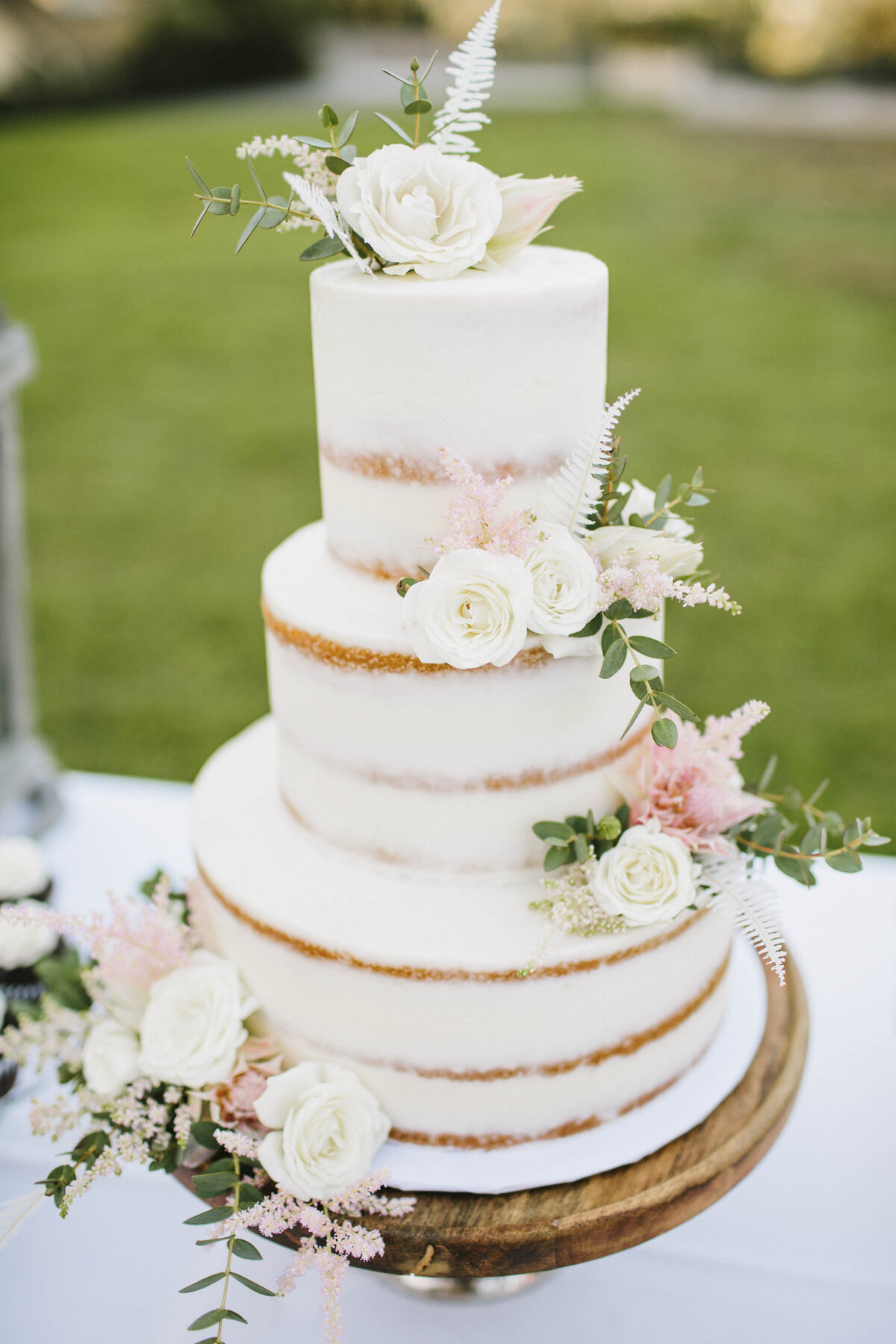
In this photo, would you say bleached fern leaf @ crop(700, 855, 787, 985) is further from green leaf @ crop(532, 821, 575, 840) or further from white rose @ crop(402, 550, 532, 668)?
white rose @ crop(402, 550, 532, 668)

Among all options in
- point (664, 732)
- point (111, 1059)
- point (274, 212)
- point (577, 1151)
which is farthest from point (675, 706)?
point (111, 1059)

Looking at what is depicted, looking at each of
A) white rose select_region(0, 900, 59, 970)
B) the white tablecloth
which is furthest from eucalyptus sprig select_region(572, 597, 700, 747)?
white rose select_region(0, 900, 59, 970)

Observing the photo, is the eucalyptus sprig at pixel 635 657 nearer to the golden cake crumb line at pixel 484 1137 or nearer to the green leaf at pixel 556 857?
the green leaf at pixel 556 857

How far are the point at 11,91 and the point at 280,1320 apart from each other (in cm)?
1580

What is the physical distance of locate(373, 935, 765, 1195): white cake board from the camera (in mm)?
1473

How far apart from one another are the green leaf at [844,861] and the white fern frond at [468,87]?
989 millimetres

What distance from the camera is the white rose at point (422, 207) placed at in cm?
135

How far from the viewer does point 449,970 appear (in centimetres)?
142

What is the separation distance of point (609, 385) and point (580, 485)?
20.3 feet

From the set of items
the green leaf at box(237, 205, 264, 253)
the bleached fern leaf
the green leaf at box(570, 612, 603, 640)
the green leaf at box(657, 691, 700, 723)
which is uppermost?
the green leaf at box(237, 205, 264, 253)

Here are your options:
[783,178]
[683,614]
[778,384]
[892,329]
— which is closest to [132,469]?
[683,614]

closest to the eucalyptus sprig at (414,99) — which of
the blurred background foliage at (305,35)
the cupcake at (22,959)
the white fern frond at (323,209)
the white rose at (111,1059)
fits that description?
the white fern frond at (323,209)

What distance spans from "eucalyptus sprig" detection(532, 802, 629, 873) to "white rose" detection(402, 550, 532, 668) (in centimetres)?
29

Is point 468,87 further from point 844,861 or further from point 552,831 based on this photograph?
point 844,861
